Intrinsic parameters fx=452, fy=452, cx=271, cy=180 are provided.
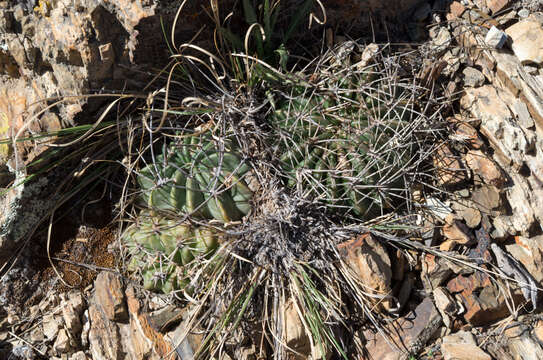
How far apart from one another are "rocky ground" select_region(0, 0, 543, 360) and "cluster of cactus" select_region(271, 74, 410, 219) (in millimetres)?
248

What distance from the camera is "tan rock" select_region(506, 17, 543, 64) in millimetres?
2574


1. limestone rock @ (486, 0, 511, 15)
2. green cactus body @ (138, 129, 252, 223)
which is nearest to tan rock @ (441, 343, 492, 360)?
green cactus body @ (138, 129, 252, 223)

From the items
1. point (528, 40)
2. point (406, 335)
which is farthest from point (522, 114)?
point (406, 335)

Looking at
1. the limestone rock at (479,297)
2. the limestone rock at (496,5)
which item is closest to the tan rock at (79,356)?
the limestone rock at (479,297)

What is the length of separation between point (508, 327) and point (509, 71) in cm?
140

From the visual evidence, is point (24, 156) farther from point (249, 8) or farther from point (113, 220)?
point (249, 8)

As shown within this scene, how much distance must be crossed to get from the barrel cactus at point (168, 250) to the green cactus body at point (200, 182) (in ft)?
0.30

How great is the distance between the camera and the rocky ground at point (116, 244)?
2229mm

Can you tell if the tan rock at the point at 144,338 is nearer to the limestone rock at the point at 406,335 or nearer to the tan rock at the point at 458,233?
the limestone rock at the point at 406,335

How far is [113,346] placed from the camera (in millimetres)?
2283

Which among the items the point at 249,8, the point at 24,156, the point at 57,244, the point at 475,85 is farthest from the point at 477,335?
the point at 24,156

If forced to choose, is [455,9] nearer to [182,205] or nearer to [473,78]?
[473,78]

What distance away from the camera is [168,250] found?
7.30 ft

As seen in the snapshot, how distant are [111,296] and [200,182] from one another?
748 mm
